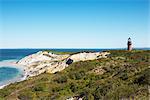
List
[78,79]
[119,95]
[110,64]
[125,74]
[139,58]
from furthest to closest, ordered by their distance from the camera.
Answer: [139,58]
[110,64]
[78,79]
[125,74]
[119,95]

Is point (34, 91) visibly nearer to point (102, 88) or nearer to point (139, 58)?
point (102, 88)

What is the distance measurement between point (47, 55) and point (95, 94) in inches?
2954

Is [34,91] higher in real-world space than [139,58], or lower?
lower

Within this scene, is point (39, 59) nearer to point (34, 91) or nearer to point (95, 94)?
point (34, 91)

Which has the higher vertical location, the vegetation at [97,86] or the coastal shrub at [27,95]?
the vegetation at [97,86]

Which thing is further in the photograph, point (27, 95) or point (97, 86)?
point (27, 95)

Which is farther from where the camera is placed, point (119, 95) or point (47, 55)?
point (47, 55)

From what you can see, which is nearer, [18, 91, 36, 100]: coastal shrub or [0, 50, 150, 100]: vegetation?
[0, 50, 150, 100]: vegetation

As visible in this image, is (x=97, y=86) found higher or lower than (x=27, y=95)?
higher

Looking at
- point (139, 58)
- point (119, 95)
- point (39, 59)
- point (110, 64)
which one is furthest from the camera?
point (39, 59)

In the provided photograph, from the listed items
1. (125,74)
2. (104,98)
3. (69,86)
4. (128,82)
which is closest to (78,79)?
(69,86)

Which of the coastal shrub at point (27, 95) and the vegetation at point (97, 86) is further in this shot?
the coastal shrub at point (27, 95)

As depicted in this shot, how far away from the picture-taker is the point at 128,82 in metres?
24.8

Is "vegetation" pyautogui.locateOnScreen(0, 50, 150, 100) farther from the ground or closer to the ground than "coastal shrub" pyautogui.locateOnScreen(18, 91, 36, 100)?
farther from the ground
